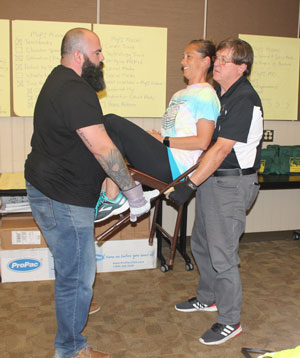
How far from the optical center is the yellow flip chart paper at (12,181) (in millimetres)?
2930

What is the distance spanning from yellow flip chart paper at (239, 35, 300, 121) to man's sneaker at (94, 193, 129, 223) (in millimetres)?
2331

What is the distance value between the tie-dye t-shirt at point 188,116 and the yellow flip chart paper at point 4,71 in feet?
5.37

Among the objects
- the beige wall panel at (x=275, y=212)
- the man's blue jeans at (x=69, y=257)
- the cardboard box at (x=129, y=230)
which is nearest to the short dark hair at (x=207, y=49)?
the man's blue jeans at (x=69, y=257)

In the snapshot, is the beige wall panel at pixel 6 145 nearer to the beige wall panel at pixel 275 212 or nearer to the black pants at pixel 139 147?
the black pants at pixel 139 147

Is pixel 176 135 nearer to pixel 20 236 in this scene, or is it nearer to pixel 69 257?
pixel 69 257

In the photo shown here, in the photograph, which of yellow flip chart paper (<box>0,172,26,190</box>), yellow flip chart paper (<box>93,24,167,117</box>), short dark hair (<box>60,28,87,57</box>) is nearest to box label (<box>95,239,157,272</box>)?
yellow flip chart paper (<box>0,172,26,190</box>)

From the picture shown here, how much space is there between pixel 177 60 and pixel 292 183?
1511 millimetres

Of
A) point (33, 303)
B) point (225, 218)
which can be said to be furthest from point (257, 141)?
point (33, 303)

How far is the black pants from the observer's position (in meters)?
1.95

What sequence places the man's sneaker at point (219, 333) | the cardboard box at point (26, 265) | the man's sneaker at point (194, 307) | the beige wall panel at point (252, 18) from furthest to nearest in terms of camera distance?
the beige wall panel at point (252, 18), the cardboard box at point (26, 265), the man's sneaker at point (194, 307), the man's sneaker at point (219, 333)

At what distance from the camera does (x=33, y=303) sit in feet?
9.00

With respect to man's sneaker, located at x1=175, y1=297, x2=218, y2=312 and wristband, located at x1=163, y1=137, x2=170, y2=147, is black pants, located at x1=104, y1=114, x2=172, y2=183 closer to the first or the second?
wristband, located at x1=163, y1=137, x2=170, y2=147

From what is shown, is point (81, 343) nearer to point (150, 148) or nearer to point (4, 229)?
point (150, 148)

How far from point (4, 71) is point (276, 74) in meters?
2.53
